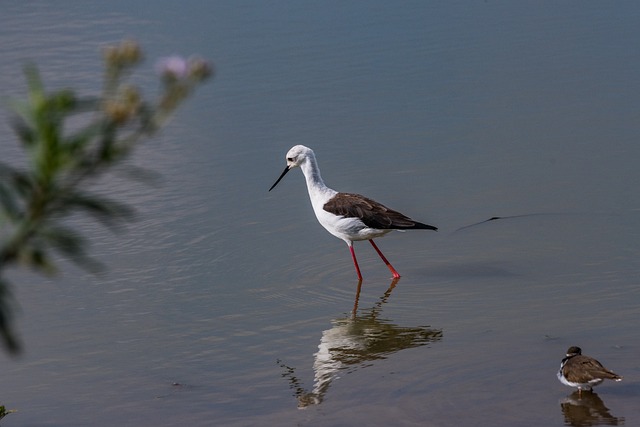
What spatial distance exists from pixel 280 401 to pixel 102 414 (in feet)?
3.59

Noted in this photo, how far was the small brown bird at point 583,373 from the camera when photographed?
19.2 feet

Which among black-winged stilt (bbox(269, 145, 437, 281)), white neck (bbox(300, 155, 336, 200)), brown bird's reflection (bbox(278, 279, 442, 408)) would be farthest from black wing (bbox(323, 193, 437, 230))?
brown bird's reflection (bbox(278, 279, 442, 408))

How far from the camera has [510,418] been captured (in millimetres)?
5910

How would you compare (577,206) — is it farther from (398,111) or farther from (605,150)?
(398,111)

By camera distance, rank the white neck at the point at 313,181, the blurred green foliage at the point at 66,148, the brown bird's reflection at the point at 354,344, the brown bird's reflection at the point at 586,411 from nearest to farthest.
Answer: the blurred green foliage at the point at 66,148, the brown bird's reflection at the point at 586,411, the brown bird's reflection at the point at 354,344, the white neck at the point at 313,181

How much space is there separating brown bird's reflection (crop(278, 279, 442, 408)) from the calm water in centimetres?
2

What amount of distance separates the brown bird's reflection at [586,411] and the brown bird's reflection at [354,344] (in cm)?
146

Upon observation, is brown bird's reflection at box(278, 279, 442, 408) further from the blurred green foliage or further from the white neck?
the blurred green foliage

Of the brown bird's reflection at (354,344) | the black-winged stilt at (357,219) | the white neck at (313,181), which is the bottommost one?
the brown bird's reflection at (354,344)

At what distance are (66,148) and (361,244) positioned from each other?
8.27m

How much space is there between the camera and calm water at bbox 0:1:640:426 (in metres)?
6.66

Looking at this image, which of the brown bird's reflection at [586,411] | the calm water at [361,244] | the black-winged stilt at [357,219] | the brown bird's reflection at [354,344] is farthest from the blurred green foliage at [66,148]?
the black-winged stilt at [357,219]

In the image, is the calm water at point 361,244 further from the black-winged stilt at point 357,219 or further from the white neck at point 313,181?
the white neck at point 313,181

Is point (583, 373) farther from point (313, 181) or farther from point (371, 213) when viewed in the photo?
point (313, 181)
